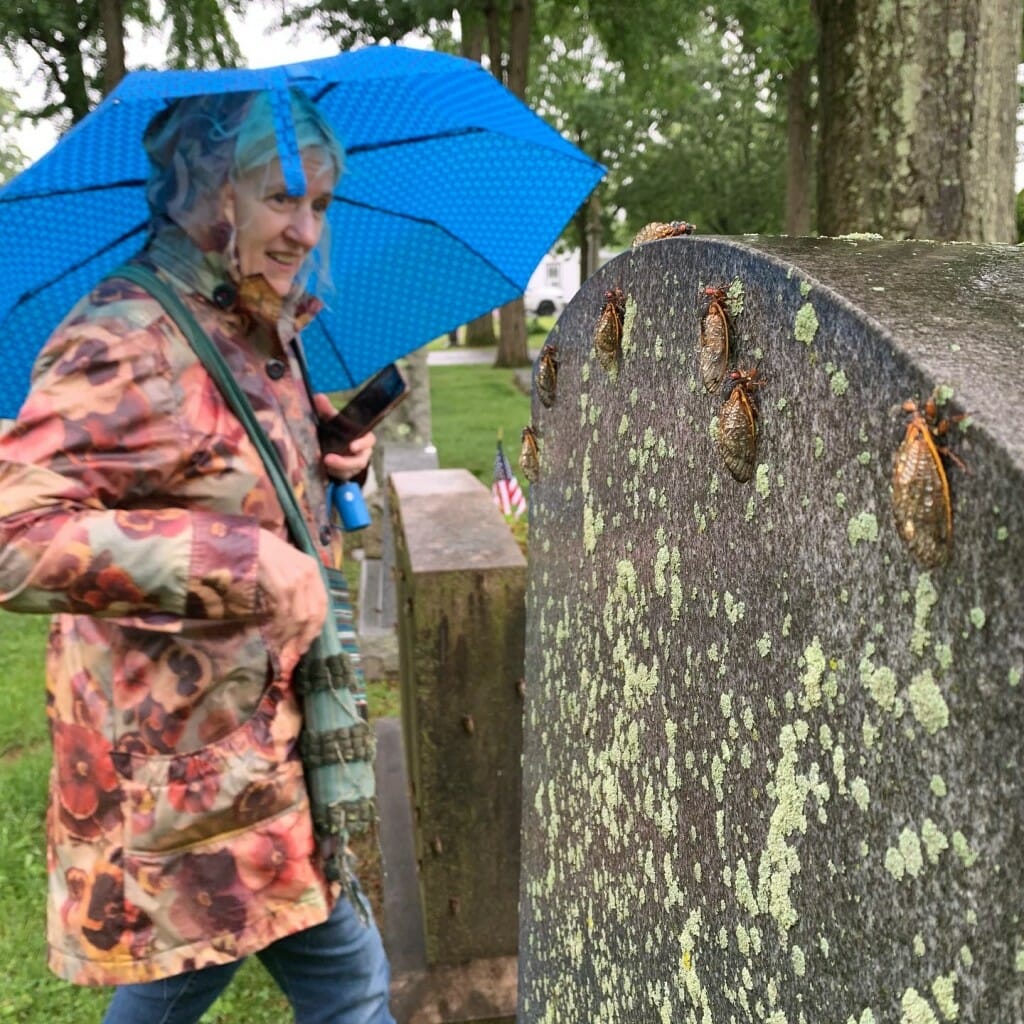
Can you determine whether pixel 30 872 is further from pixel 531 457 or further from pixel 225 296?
pixel 531 457

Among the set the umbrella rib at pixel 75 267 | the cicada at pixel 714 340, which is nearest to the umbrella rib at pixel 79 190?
the umbrella rib at pixel 75 267

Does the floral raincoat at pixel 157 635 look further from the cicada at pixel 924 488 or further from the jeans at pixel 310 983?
the cicada at pixel 924 488

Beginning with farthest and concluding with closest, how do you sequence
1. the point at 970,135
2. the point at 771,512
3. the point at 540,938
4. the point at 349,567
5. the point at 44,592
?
the point at 349,567, the point at 970,135, the point at 540,938, the point at 44,592, the point at 771,512

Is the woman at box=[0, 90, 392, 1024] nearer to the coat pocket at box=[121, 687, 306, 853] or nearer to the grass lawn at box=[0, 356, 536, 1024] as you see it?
the coat pocket at box=[121, 687, 306, 853]

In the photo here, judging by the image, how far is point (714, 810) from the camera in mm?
872

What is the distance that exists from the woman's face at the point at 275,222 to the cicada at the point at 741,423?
1192 millimetres

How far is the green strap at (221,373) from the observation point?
1595 millimetres

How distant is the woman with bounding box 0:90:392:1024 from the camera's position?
57.0 inches

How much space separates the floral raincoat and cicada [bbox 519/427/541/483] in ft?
1.47

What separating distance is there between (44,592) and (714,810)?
3.42 feet

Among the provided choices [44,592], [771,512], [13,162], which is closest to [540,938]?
[44,592]

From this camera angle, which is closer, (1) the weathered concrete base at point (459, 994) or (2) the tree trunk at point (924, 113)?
(2) the tree trunk at point (924, 113)

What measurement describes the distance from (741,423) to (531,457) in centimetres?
80

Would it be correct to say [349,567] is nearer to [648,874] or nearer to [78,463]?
[78,463]
